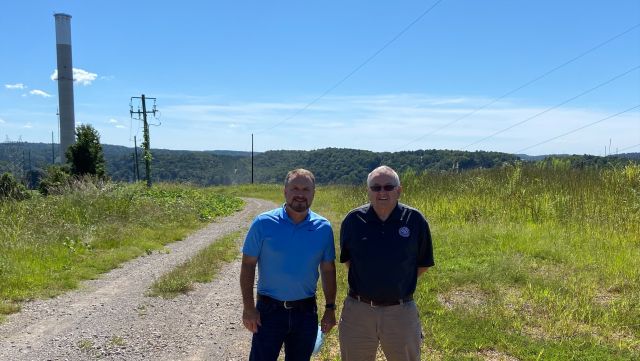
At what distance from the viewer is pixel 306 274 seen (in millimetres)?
3119

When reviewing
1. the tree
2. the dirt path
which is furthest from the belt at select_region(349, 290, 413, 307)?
the tree

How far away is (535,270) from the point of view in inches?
280

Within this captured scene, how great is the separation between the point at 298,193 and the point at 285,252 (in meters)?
0.40

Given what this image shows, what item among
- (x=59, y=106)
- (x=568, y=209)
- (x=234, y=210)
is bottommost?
(x=234, y=210)

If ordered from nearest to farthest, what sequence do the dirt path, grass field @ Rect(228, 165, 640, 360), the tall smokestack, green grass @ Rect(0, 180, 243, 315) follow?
grass field @ Rect(228, 165, 640, 360) → the dirt path → green grass @ Rect(0, 180, 243, 315) → the tall smokestack

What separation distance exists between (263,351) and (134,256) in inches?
306

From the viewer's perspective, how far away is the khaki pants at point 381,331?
3.18m

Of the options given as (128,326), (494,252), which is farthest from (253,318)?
(494,252)

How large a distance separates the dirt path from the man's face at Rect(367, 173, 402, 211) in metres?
2.56

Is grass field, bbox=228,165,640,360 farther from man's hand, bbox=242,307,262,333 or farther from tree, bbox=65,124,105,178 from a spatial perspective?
tree, bbox=65,124,105,178

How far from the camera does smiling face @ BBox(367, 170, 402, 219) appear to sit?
3.15m

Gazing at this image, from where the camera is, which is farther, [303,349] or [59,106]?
Result: [59,106]

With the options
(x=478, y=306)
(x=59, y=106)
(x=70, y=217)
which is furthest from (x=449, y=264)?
(x=59, y=106)

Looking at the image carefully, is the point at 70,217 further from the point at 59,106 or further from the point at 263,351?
the point at 59,106
